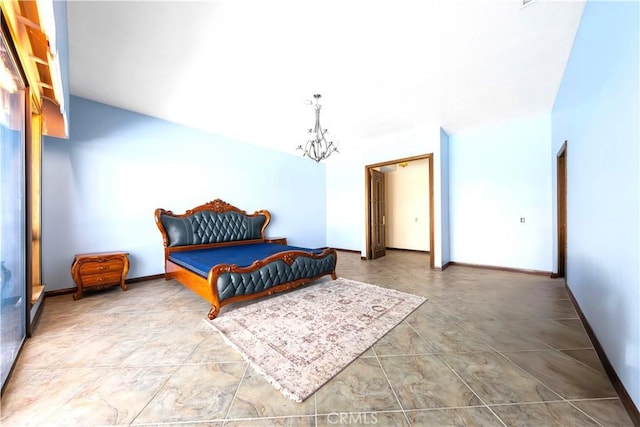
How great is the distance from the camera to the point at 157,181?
395 centimetres

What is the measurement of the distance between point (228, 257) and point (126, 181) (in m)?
2.12

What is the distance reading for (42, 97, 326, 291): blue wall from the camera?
317 cm

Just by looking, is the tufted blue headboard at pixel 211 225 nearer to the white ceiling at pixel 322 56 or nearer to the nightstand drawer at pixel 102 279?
the nightstand drawer at pixel 102 279

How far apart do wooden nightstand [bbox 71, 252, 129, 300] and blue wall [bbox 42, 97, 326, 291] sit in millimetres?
382

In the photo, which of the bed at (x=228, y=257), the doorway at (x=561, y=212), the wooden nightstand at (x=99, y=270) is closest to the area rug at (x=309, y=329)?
the bed at (x=228, y=257)

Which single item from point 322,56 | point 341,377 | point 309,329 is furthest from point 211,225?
point 341,377

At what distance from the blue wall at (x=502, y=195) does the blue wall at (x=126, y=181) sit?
432 cm

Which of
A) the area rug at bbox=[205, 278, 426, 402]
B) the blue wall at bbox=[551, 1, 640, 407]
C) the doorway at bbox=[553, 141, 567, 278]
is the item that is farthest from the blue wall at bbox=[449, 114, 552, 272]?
the area rug at bbox=[205, 278, 426, 402]

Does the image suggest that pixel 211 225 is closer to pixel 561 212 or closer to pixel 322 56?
pixel 322 56

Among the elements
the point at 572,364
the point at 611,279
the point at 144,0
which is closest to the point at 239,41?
the point at 144,0

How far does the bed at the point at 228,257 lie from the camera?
2.57 meters

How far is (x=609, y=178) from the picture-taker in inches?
62.6

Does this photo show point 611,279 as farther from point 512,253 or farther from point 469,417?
point 512,253

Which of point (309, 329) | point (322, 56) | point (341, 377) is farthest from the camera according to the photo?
point (322, 56)
